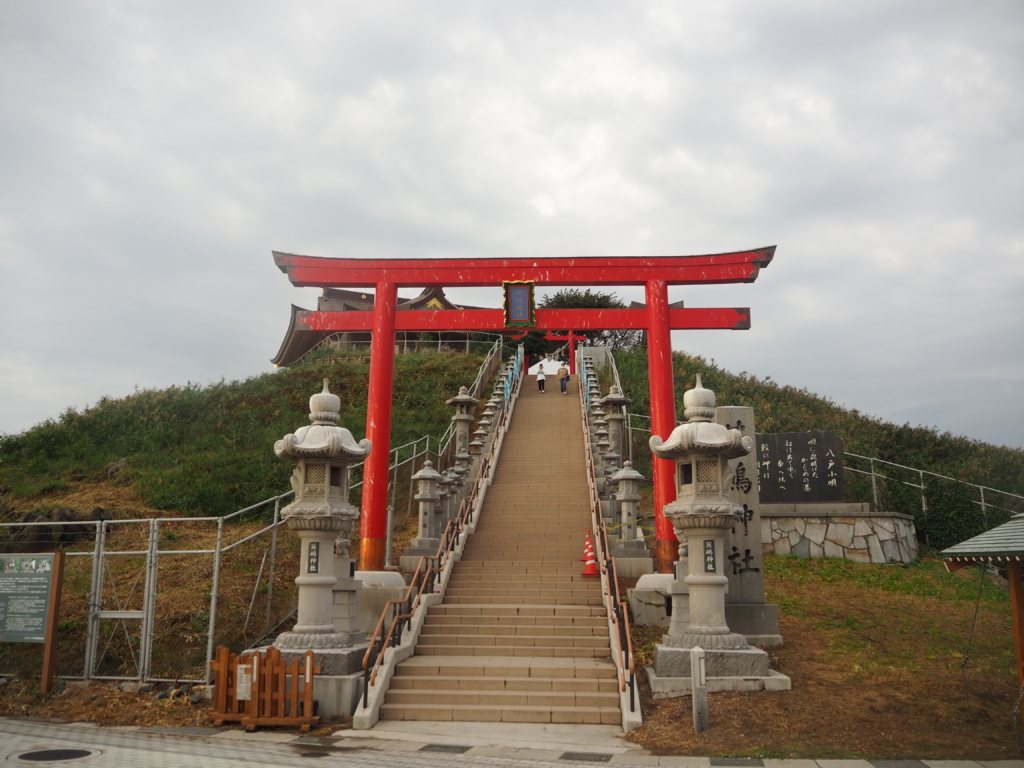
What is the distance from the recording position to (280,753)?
24.2 feet

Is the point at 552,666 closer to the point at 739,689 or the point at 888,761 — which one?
the point at 739,689

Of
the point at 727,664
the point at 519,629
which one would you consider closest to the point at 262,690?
the point at 519,629

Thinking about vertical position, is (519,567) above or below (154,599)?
above

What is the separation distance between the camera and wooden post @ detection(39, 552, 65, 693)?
10.1 metres

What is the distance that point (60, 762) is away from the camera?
688cm

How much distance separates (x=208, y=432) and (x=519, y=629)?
59.4 feet

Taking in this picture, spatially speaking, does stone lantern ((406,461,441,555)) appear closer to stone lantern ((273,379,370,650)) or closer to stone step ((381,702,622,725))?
stone lantern ((273,379,370,650))

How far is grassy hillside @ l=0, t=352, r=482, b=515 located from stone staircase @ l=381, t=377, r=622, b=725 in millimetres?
7742

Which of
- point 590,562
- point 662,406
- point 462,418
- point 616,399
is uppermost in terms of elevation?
point 616,399

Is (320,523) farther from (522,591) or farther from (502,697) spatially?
(522,591)

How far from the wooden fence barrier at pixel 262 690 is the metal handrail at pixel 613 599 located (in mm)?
3702

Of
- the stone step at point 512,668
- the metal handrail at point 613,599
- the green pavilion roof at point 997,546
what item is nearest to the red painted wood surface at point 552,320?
the metal handrail at point 613,599

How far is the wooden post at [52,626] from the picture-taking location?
10078mm

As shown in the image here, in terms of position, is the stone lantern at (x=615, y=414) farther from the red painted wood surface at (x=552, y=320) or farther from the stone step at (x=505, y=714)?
the stone step at (x=505, y=714)
